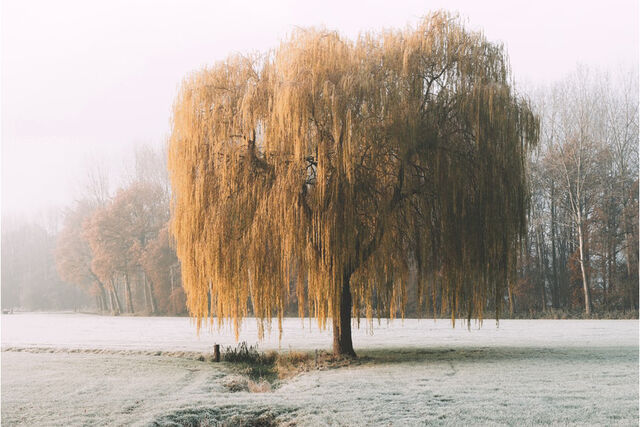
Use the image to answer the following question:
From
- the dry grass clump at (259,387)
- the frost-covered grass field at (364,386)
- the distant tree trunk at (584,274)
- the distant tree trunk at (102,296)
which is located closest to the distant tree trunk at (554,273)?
the distant tree trunk at (584,274)

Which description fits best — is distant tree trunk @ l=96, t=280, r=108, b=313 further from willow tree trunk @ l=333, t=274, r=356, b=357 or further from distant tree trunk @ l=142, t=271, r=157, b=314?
willow tree trunk @ l=333, t=274, r=356, b=357

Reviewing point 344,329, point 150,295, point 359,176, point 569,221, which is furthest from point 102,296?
point 359,176

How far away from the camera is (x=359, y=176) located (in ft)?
35.0

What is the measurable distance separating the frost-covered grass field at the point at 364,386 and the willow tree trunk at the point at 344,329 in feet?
1.67

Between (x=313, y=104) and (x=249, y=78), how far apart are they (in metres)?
1.84

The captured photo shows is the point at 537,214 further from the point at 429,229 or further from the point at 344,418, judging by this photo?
the point at 344,418

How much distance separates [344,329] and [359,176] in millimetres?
3408

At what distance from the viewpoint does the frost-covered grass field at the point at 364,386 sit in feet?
24.2

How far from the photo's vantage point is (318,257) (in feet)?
34.8

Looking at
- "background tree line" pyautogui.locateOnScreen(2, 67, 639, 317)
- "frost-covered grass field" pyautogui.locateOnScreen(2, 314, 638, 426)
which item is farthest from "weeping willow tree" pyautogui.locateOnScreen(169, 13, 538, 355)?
"background tree line" pyautogui.locateOnScreen(2, 67, 639, 317)

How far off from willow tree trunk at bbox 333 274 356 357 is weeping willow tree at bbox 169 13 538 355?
28 cm

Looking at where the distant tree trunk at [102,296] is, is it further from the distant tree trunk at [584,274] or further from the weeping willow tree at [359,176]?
the distant tree trunk at [584,274]

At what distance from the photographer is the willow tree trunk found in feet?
38.1

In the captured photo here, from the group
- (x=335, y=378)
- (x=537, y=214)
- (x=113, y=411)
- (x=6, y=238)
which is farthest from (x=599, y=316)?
(x=6, y=238)
